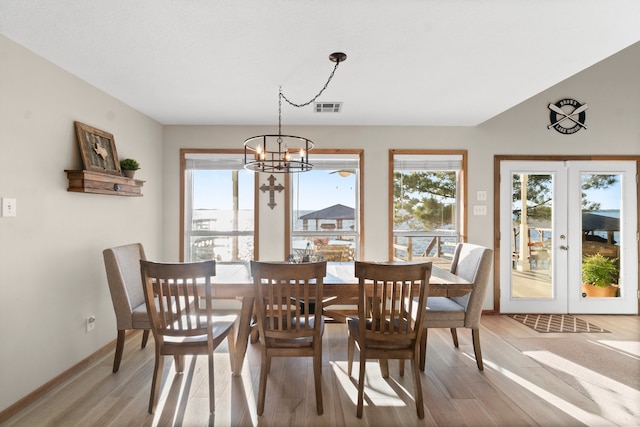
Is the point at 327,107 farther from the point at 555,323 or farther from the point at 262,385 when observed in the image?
the point at 555,323

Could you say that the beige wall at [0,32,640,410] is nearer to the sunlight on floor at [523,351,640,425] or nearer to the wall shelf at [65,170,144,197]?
the wall shelf at [65,170,144,197]

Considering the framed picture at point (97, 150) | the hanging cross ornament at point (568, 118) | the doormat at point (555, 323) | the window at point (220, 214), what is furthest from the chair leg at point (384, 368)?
the hanging cross ornament at point (568, 118)

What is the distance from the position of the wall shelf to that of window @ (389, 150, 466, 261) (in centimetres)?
299

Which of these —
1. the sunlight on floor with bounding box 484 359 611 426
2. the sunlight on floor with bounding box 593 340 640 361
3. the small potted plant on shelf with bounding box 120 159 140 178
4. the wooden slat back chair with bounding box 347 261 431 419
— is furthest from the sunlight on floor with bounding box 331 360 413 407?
the small potted plant on shelf with bounding box 120 159 140 178

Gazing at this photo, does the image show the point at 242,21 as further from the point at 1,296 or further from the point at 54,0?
the point at 1,296

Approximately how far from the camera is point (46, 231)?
243cm

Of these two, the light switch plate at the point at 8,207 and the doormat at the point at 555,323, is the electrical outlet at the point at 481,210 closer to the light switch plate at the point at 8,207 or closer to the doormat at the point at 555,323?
the doormat at the point at 555,323

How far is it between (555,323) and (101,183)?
16.4 feet

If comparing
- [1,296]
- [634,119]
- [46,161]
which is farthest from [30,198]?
[634,119]

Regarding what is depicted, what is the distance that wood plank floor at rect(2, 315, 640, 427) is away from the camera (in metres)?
2.06

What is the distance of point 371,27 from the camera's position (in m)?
2.03

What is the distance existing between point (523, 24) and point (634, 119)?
3483 mm

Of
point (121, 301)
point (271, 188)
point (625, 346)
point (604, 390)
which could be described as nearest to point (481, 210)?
point (625, 346)

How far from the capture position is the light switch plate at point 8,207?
2.10m
